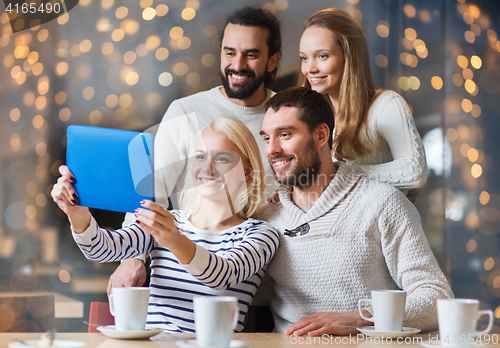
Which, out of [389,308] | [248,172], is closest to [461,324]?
[389,308]

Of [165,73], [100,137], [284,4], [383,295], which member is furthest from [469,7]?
[100,137]

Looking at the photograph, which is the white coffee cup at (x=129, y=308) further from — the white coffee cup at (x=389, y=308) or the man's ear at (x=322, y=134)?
the man's ear at (x=322, y=134)

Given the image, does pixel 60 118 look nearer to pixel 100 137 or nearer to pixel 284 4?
pixel 100 137

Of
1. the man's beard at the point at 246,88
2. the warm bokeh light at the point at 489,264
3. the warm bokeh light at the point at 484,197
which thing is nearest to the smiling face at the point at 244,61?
the man's beard at the point at 246,88

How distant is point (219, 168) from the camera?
1164mm

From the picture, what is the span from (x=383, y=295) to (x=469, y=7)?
117 centimetres

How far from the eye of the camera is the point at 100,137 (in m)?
0.88

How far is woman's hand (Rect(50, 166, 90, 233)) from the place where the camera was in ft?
3.10

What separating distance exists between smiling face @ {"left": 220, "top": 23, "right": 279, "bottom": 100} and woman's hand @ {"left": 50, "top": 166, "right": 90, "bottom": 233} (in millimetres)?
565

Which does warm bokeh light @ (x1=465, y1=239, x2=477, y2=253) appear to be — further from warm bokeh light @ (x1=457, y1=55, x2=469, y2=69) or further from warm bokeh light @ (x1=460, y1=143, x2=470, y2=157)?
warm bokeh light @ (x1=457, y1=55, x2=469, y2=69)

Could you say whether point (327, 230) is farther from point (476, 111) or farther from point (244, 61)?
point (476, 111)

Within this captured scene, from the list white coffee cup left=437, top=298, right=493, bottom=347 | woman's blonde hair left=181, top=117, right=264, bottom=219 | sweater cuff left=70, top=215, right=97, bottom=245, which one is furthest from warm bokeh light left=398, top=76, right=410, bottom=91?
sweater cuff left=70, top=215, right=97, bottom=245

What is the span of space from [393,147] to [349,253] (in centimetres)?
36

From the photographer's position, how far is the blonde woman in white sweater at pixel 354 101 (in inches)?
50.6
